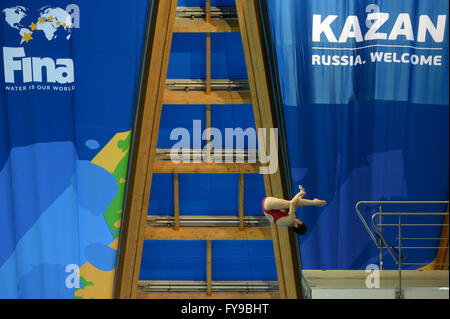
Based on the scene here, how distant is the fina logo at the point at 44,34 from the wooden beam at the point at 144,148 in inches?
16.7

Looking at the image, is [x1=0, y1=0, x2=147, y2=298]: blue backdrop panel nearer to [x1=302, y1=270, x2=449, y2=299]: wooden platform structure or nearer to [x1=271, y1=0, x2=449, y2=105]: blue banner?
[x1=271, y1=0, x2=449, y2=105]: blue banner

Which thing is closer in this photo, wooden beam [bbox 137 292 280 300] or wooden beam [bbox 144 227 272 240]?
wooden beam [bbox 144 227 272 240]

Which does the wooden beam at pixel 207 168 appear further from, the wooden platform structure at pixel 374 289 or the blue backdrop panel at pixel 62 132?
the wooden platform structure at pixel 374 289

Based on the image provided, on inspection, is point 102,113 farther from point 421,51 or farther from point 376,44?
point 421,51

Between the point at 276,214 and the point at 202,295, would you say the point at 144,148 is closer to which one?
the point at 276,214

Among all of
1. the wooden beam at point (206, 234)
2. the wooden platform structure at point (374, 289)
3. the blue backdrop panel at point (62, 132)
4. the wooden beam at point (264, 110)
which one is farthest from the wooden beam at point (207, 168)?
the wooden platform structure at point (374, 289)

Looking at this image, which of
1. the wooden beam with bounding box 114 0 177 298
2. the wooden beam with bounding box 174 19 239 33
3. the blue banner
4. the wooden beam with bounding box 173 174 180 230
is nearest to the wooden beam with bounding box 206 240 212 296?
the wooden beam with bounding box 173 174 180 230

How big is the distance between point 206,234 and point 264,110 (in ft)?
2.50

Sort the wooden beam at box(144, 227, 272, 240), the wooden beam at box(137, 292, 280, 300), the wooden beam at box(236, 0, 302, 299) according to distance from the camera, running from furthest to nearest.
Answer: the wooden beam at box(137, 292, 280, 300) < the wooden beam at box(144, 227, 272, 240) < the wooden beam at box(236, 0, 302, 299)

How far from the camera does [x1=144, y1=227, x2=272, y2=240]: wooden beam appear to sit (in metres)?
2.70

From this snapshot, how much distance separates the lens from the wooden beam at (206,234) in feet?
8.87

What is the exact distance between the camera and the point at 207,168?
2609 millimetres

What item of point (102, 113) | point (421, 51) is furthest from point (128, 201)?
point (421, 51)

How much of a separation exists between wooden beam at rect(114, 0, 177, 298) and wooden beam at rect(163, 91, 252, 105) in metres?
0.12
